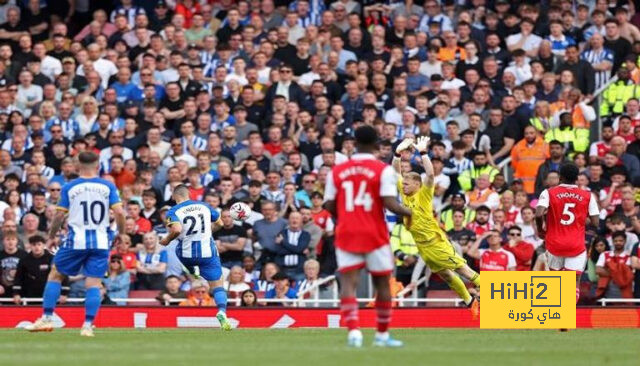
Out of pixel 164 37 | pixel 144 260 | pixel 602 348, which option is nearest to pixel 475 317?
pixel 602 348

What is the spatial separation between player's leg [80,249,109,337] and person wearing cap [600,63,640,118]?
1315 cm

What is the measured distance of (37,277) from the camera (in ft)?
82.6

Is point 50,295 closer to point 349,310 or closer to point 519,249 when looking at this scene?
point 349,310

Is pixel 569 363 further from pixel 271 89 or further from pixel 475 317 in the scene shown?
pixel 271 89

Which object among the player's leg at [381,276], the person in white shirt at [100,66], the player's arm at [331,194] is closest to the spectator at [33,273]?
the person in white shirt at [100,66]

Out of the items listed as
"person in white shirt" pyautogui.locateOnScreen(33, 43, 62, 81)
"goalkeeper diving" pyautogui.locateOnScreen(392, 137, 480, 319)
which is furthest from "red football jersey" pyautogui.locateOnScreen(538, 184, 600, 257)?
"person in white shirt" pyautogui.locateOnScreen(33, 43, 62, 81)

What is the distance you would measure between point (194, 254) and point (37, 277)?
5.47 meters

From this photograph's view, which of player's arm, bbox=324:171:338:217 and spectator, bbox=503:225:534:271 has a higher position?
player's arm, bbox=324:171:338:217

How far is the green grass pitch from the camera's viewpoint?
47.5 feet

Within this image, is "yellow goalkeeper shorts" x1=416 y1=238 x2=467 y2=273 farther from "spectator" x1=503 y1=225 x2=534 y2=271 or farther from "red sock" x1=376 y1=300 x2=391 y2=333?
"red sock" x1=376 y1=300 x2=391 y2=333

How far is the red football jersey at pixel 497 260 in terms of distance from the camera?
81.0 feet

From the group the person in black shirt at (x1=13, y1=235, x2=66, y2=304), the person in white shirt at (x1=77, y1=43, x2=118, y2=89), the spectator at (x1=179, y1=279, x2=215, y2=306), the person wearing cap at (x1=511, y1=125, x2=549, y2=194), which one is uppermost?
the person in white shirt at (x1=77, y1=43, x2=118, y2=89)

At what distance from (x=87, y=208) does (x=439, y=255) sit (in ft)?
18.5

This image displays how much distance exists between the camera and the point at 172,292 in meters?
25.2
